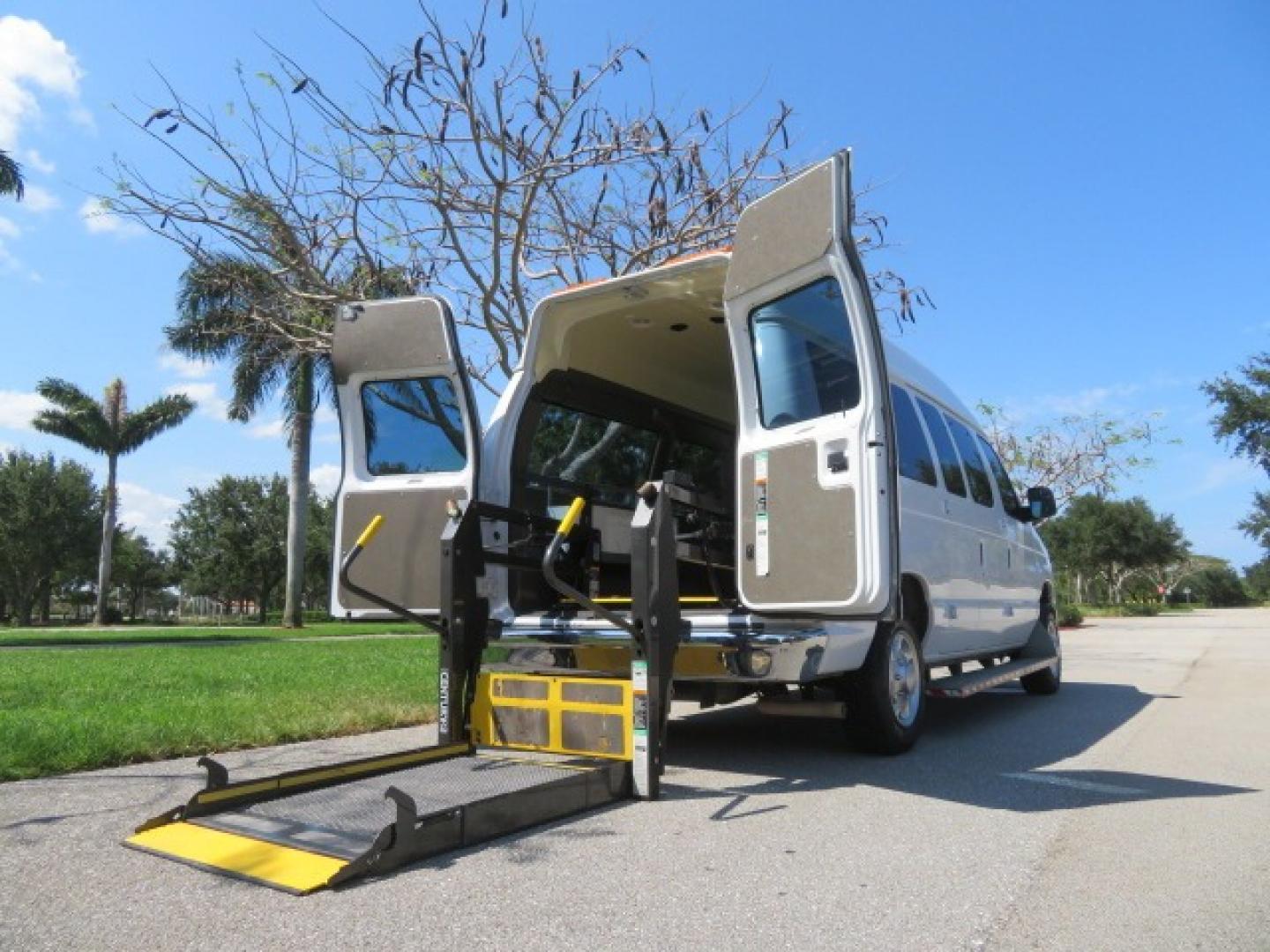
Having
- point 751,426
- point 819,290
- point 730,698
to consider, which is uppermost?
point 819,290

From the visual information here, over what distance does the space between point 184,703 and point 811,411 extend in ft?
19.1

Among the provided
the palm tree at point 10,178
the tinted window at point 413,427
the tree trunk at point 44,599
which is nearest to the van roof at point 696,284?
the tinted window at point 413,427

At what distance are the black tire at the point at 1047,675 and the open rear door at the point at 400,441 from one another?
647 centimetres

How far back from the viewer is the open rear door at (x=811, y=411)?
461 cm

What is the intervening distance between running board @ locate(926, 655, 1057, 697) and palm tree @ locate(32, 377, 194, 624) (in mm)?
35016

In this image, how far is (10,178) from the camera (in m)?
21.0

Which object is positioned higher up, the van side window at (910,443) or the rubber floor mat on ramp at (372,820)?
the van side window at (910,443)

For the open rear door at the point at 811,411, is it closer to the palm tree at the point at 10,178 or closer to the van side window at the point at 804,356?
the van side window at the point at 804,356

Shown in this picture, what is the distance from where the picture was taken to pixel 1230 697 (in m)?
9.65

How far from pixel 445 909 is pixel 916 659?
12.8ft

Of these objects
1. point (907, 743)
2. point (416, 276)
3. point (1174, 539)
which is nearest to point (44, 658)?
point (416, 276)

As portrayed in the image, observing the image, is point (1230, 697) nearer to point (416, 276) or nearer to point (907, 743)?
point (907, 743)

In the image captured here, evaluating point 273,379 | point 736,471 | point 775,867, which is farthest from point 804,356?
point 273,379

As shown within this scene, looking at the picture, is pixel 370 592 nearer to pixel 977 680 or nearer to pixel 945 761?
pixel 945 761
